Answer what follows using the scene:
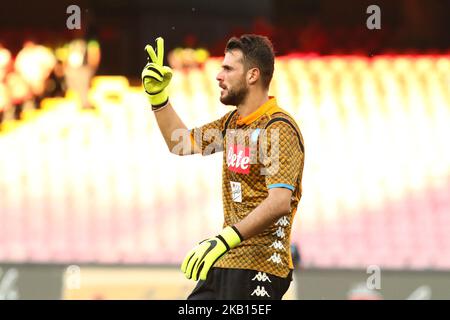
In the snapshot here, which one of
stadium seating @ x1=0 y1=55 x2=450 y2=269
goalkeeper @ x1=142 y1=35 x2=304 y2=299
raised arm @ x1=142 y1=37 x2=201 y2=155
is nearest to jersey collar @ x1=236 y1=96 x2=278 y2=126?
goalkeeper @ x1=142 y1=35 x2=304 y2=299

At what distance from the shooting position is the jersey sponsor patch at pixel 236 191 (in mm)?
5195

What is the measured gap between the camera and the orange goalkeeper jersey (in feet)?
16.6

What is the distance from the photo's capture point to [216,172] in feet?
35.9

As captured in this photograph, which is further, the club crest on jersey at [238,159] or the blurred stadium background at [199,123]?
→ the blurred stadium background at [199,123]

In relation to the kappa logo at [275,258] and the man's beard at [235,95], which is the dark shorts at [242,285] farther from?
the man's beard at [235,95]

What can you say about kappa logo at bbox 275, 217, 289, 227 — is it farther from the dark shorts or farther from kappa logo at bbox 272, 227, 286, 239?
the dark shorts

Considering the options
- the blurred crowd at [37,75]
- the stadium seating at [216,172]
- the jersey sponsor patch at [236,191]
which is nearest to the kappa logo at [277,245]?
the jersey sponsor patch at [236,191]

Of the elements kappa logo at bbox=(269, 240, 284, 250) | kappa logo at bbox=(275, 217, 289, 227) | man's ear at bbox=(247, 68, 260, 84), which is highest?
man's ear at bbox=(247, 68, 260, 84)

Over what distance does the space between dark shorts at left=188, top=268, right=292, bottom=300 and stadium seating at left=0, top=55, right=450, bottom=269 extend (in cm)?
489

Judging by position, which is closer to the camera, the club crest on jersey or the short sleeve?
the short sleeve

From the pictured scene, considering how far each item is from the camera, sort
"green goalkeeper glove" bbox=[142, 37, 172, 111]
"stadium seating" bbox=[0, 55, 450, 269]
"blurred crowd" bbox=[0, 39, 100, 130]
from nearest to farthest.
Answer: "green goalkeeper glove" bbox=[142, 37, 172, 111] → "stadium seating" bbox=[0, 55, 450, 269] → "blurred crowd" bbox=[0, 39, 100, 130]

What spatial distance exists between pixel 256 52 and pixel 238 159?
0.51 metres
